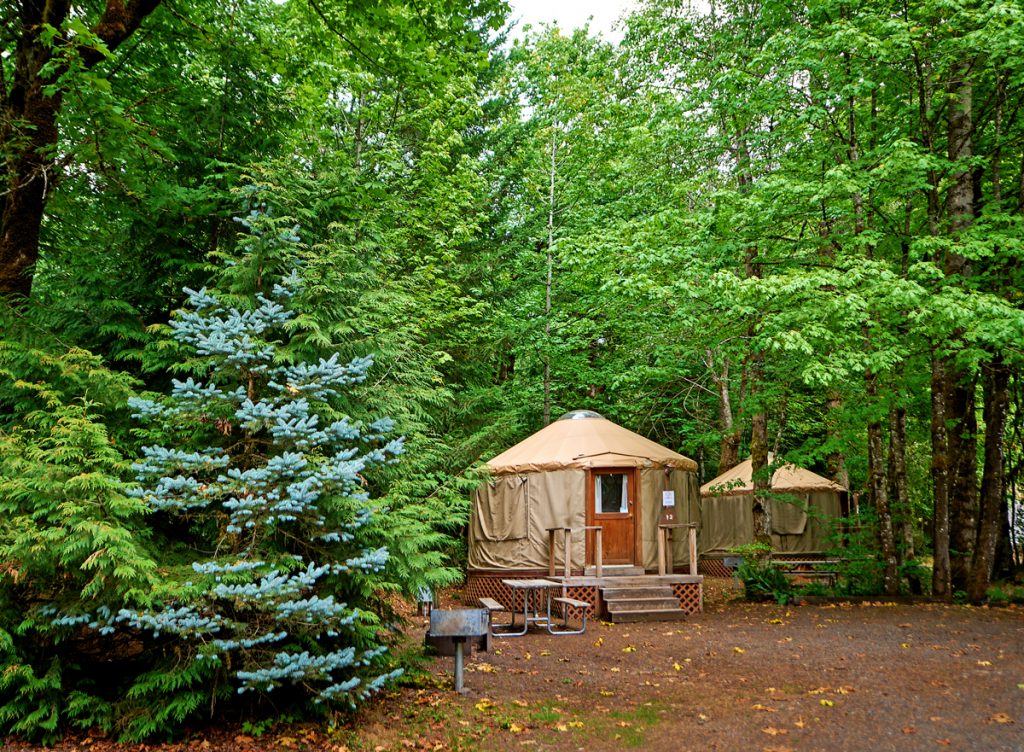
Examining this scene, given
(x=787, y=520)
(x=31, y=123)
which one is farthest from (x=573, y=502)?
(x=31, y=123)

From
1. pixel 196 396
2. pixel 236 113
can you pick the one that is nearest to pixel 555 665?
pixel 196 396

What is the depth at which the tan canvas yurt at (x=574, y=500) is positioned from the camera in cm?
1078

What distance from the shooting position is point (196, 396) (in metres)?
4.29

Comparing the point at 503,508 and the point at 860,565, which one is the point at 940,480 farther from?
the point at 503,508

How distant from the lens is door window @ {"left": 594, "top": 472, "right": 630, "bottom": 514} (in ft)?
36.7

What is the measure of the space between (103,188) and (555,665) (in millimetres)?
5826

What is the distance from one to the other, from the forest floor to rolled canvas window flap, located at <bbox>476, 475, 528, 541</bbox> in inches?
121

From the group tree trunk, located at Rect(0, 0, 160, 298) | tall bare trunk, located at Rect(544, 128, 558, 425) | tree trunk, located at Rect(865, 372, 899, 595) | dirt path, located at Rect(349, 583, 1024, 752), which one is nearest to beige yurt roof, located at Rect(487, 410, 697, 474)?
tall bare trunk, located at Rect(544, 128, 558, 425)

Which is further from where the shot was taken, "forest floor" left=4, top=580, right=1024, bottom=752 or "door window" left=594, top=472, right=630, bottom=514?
"door window" left=594, top=472, right=630, bottom=514

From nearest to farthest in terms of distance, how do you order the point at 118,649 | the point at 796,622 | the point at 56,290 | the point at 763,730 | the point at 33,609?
1. the point at 33,609
2. the point at 763,730
3. the point at 118,649
4. the point at 56,290
5. the point at 796,622

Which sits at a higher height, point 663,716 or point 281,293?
point 281,293

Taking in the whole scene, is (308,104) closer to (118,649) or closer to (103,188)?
(103,188)

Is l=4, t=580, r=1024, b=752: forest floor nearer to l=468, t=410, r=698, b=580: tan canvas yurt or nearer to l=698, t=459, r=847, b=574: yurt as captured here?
l=468, t=410, r=698, b=580: tan canvas yurt

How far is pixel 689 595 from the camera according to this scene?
968 centimetres
